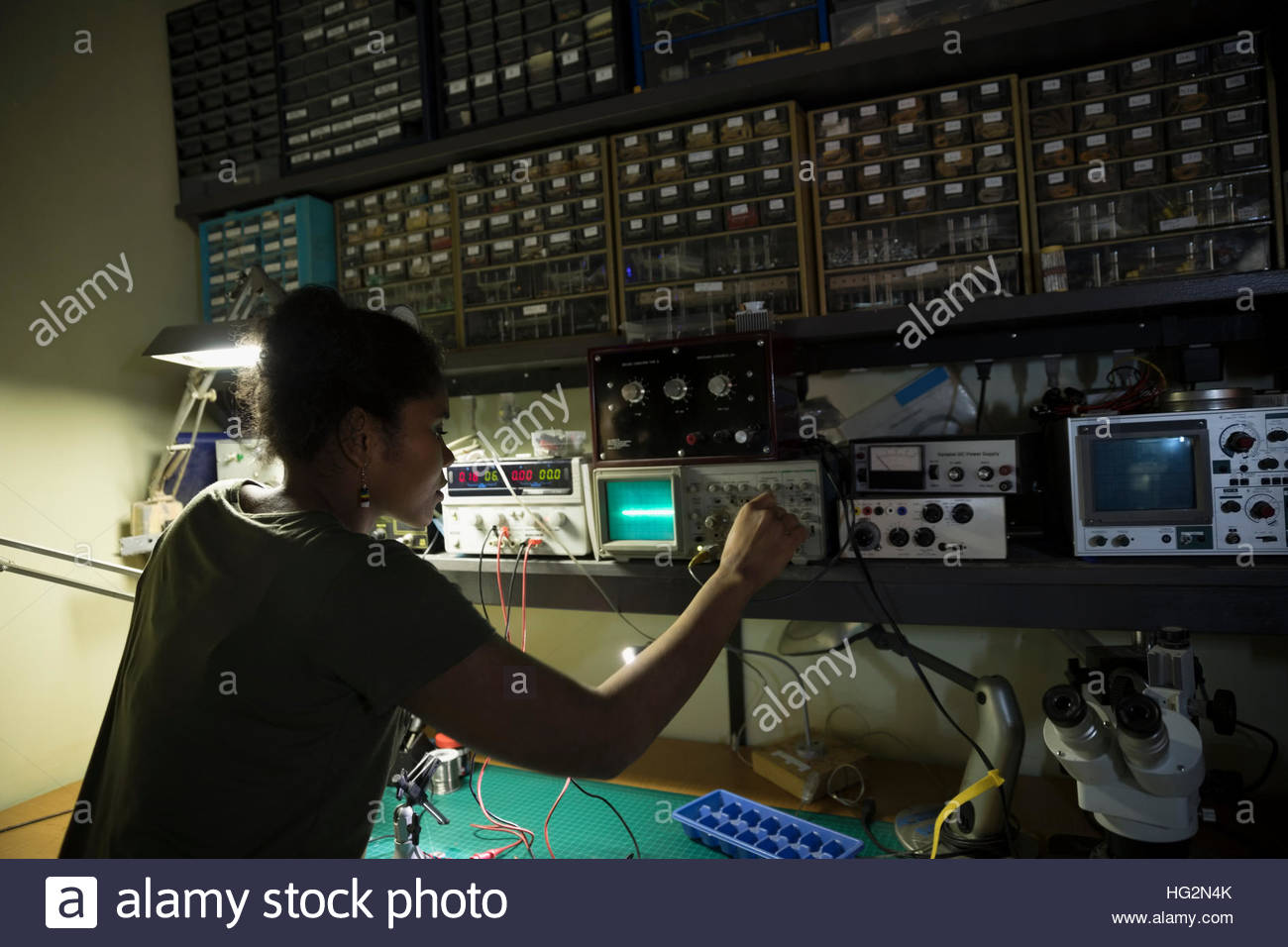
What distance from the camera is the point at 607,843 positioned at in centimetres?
142

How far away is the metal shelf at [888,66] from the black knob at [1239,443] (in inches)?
29.7

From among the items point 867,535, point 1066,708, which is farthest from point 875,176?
point 1066,708

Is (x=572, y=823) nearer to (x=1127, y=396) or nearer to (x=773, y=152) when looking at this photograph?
A: (x=1127, y=396)

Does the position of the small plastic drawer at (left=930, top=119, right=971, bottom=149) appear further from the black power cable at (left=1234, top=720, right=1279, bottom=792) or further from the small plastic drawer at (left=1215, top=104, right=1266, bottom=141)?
the black power cable at (left=1234, top=720, right=1279, bottom=792)

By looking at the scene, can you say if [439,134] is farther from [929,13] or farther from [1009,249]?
[1009,249]

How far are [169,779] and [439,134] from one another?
1.61 m

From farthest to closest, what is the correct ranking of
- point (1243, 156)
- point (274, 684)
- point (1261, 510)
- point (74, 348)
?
point (74, 348)
point (1243, 156)
point (1261, 510)
point (274, 684)

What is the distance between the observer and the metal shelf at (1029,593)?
110cm

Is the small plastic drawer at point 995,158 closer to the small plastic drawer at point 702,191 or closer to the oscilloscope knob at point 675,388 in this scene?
the small plastic drawer at point 702,191

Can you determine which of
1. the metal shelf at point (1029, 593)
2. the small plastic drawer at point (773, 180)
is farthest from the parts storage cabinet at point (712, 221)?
the metal shelf at point (1029, 593)

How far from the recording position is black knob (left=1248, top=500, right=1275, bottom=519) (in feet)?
3.68

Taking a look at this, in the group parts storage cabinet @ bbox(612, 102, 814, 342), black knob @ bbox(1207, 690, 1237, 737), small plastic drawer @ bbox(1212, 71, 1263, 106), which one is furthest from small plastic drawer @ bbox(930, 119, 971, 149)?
black knob @ bbox(1207, 690, 1237, 737)

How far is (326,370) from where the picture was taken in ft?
2.93

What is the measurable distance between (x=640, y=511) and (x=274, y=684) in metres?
0.84
